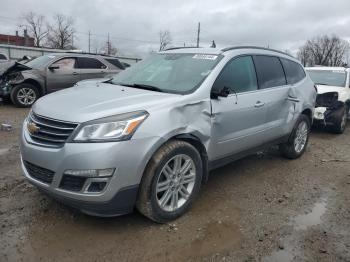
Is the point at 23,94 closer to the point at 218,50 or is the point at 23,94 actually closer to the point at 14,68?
the point at 14,68

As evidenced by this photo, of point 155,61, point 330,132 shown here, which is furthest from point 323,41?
point 155,61

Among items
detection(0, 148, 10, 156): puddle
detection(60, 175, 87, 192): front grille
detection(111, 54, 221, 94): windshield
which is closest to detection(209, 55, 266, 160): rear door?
detection(111, 54, 221, 94): windshield

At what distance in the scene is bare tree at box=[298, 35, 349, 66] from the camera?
74.9m

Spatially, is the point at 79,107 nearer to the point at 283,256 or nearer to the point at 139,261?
the point at 139,261

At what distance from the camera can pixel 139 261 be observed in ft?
9.81

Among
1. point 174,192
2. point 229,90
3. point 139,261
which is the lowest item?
point 139,261

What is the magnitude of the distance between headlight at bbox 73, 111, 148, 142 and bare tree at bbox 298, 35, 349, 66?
254ft

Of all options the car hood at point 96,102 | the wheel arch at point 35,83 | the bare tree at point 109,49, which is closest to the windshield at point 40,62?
the wheel arch at point 35,83

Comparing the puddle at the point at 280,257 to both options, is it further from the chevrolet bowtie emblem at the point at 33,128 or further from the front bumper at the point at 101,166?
the chevrolet bowtie emblem at the point at 33,128

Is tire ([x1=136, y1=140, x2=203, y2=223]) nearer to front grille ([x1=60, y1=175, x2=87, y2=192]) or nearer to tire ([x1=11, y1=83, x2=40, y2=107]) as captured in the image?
front grille ([x1=60, y1=175, x2=87, y2=192])

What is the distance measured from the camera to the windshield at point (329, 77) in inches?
377

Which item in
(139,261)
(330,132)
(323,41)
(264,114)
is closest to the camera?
(139,261)

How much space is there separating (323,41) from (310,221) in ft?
269

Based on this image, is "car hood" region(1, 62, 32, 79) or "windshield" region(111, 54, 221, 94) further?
"car hood" region(1, 62, 32, 79)
